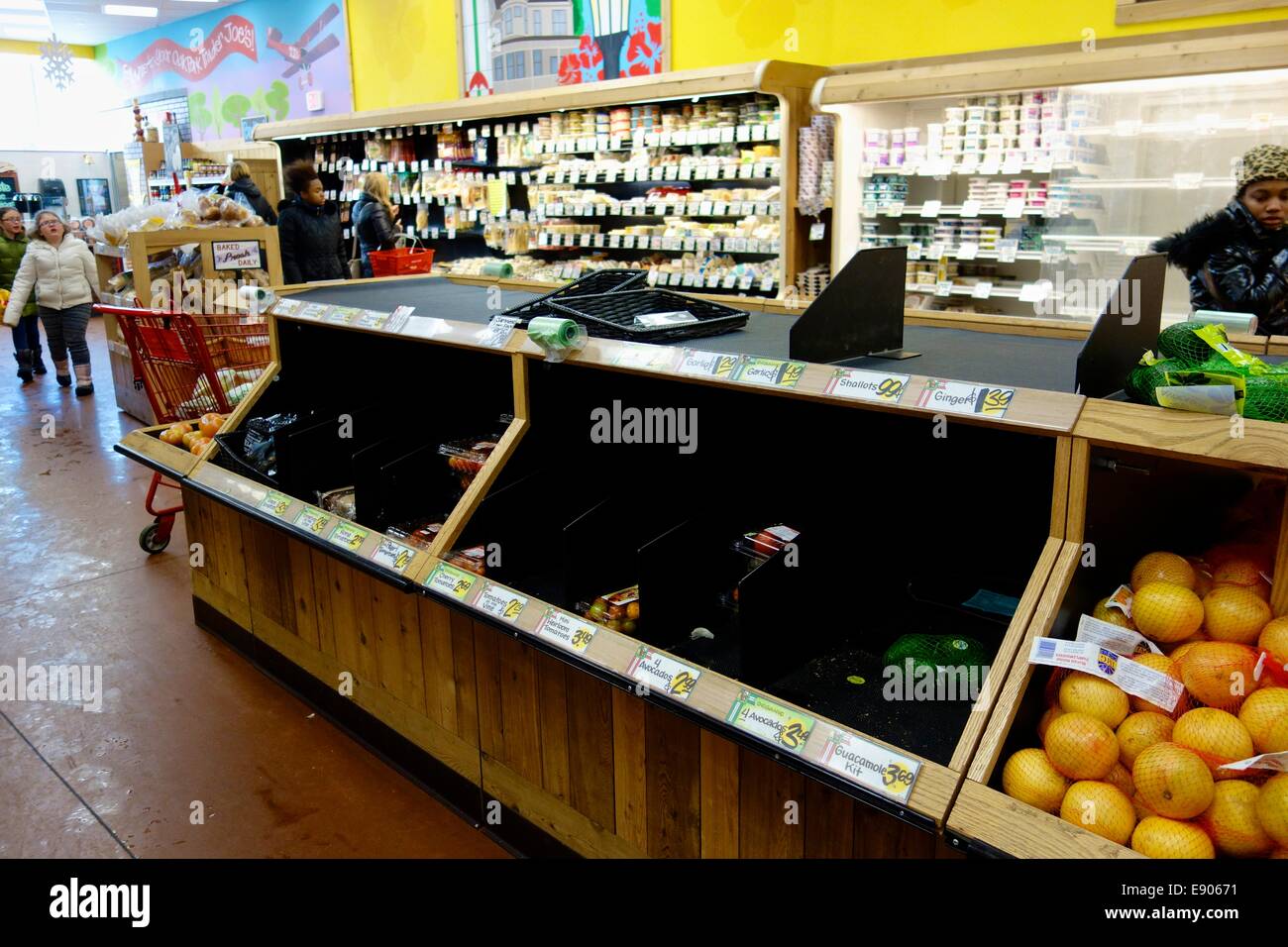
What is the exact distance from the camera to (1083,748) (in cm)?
139

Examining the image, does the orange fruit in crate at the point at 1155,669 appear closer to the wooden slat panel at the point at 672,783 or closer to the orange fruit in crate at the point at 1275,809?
the orange fruit in crate at the point at 1275,809

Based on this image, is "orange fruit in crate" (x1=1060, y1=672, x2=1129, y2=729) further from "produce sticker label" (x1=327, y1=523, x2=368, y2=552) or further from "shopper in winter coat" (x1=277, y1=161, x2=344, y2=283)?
"shopper in winter coat" (x1=277, y1=161, x2=344, y2=283)

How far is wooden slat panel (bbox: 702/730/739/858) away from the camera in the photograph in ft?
6.27

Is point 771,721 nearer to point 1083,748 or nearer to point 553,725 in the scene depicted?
point 1083,748

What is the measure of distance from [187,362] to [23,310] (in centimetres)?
577

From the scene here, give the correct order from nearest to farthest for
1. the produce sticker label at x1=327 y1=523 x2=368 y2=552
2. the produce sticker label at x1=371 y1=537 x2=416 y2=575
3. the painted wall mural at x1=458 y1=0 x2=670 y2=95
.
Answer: the produce sticker label at x1=371 y1=537 x2=416 y2=575 → the produce sticker label at x1=327 y1=523 x2=368 y2=552 → the painted wall mural at x1=458 y1=0 x2=670 y2=95

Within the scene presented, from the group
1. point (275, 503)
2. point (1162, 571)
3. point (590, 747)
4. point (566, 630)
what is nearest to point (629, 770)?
point (590, 747)

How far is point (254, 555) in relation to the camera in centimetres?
348

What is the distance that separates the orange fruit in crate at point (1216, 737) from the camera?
1350mm

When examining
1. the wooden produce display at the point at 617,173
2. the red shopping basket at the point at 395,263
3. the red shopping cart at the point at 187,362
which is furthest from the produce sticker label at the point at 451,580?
the wooden produce display at the point at 617,173

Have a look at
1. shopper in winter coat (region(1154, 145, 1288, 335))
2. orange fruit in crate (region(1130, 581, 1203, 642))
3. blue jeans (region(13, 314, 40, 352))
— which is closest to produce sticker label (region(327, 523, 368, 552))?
orange fruit in crate (region(1130, 581, 1203, 642))

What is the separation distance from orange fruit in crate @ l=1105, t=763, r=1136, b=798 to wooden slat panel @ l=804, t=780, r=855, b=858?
45 centimetres

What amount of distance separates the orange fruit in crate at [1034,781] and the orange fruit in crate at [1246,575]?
0.46 meters

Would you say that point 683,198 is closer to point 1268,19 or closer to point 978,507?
point 1268,19
